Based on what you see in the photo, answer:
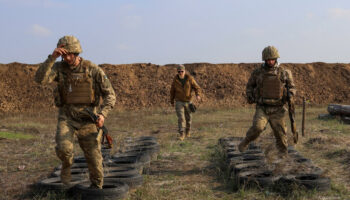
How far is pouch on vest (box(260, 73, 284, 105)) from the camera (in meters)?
6.98

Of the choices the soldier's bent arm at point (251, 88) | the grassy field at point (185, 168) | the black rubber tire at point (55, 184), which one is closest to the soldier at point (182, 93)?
the grassy field at point (185, 168)

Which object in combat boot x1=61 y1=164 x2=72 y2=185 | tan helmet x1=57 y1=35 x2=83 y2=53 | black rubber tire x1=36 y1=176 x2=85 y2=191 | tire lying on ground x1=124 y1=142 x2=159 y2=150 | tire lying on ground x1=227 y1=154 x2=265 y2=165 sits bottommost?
tire lying on ground x1=124 y1=142 x2=159 y2=150

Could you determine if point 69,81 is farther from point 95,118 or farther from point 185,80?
point 185,80

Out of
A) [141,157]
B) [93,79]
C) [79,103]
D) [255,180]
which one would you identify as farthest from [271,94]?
[79,103]

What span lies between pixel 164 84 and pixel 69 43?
2776 centimetres

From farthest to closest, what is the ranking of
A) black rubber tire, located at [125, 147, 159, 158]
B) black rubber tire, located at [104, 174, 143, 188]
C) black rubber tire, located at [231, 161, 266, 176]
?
1. black rubber tire, located at [125, 147, 159, 158]
2. black rubber tire, located at [231, 161, 266, 176]
3. black rubber tire, located at [104, 174, 143, 188]

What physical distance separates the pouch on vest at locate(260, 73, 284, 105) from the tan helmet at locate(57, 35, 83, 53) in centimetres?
361

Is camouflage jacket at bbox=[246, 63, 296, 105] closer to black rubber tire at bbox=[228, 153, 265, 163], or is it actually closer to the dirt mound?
black rubber tire at bbox=[228, 153, 265, 163]

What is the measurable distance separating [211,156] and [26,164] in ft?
13.9

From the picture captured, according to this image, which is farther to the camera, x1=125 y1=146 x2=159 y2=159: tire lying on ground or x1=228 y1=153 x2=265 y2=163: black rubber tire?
x1=125 y1=146 x2=159 y2=159: tire lying on ground

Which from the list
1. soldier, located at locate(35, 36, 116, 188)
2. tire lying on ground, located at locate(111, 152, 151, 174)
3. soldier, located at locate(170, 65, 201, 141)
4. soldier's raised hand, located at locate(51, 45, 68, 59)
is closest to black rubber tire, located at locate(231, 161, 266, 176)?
tire lying on ground, located at locate(111, 152, 151, 174)

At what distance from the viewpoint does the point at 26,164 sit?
334 inches

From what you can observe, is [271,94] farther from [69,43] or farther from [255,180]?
[69,43]

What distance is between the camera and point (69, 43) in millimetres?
4871
